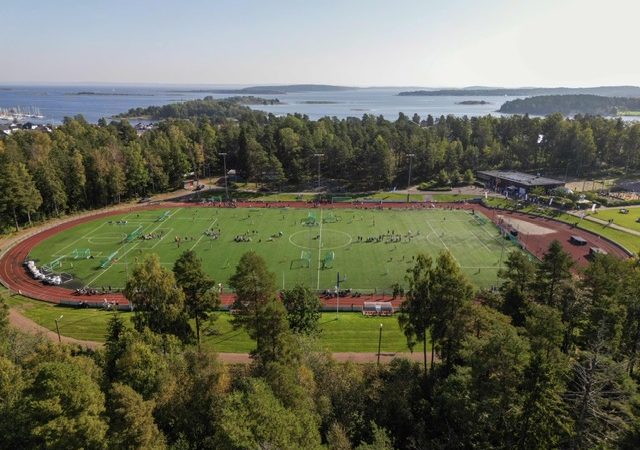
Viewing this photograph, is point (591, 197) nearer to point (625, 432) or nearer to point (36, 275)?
point (625, 432)

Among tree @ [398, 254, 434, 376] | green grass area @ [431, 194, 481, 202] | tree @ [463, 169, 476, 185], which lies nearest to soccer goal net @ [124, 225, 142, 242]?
tree @ [398, 254, 434, 376]

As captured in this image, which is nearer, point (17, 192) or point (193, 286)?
point (193, 286)

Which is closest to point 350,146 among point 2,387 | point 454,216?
point 454,216

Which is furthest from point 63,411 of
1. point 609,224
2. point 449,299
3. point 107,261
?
point 609,224

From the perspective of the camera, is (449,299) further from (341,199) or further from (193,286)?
(341,199)

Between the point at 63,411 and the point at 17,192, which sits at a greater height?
the point at 63,411

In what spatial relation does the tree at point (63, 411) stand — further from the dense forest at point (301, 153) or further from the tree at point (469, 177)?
the tree at point (469, 177)

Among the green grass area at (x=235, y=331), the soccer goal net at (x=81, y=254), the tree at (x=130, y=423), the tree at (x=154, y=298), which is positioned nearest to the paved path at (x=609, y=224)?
the green grass area at (x=235, y=331)
